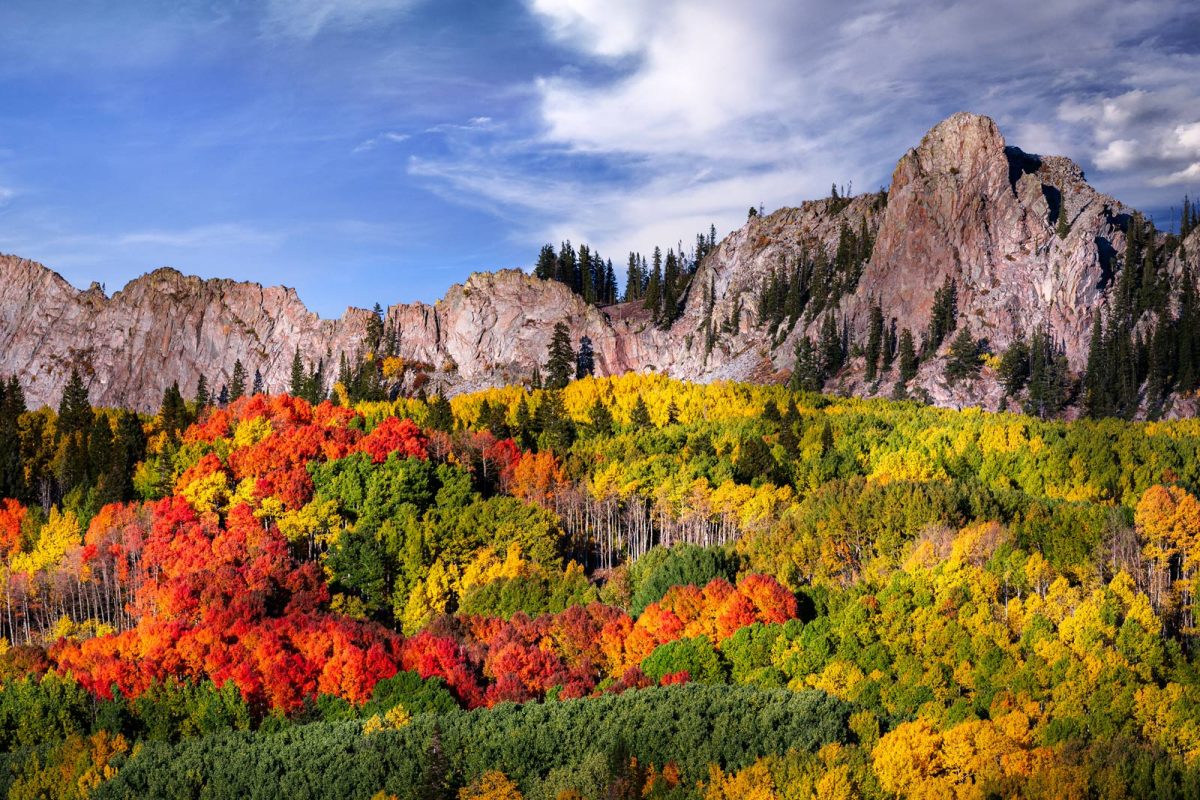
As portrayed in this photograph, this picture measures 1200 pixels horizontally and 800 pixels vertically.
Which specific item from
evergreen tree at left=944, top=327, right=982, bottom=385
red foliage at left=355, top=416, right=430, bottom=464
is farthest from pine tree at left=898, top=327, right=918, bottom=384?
red foliage at left=355, top=416, right=430, bottom=464

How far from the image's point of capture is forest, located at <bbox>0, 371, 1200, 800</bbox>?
1908 inches

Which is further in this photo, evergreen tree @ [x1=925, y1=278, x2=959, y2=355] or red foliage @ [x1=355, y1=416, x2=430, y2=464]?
Answer: evergreen tree @ [x1=925, y1=278, x2=959, y2=355]

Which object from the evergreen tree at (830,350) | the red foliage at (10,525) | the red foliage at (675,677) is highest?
the evergreen tree at (830,350)

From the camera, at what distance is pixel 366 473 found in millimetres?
106000

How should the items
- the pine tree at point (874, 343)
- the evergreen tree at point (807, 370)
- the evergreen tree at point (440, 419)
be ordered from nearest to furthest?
the evergreen tree at point (440, 419), the evergreen tree at point (807, 370), the pine tree at point (874, 343)

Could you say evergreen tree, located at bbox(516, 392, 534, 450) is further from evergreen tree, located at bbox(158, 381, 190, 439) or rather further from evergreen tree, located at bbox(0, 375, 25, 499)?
evergreen tree, located at bbox(0, 375, 25, 499)

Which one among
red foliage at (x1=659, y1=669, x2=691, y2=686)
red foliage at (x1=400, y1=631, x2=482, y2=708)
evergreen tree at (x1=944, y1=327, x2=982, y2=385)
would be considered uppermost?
evergreen tree at (x1=944, y1=327, x2=982, y2=385)

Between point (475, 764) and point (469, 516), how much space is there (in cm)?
4780

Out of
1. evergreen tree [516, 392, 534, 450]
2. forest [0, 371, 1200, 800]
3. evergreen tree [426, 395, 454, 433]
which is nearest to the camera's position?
forest [0, 371, 1200, 800]

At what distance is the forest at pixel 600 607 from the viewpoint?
48469 mm

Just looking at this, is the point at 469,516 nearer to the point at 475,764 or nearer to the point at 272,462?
the point at 272,462

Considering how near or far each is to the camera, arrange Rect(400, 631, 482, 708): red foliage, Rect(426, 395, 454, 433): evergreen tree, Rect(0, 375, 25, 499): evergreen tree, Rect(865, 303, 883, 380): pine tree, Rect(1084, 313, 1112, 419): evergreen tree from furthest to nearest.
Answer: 1. Rect(865, 303, 883, 380): pine tree
2. Rect(1084, 313, 1112, 419): evergreen tree
3. Rect(426, 395, 454, 433): evergreen tree
4. Rect(0, 375, 25, 499): evergreen tree
5. Rect(400, 631, 482, 708): red foliage

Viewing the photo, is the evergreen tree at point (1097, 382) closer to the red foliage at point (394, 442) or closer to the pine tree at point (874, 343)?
the pine tree at point (874, 343)

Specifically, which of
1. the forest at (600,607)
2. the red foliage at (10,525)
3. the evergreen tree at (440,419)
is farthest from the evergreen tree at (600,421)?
the red foliage at (10,525)
